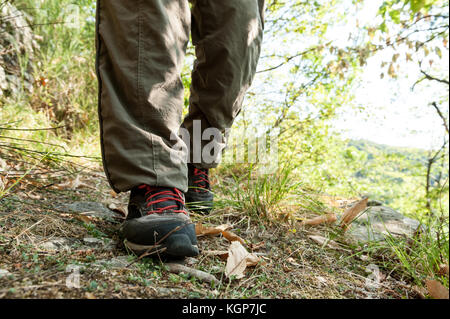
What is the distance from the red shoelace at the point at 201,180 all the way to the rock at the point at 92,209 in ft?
1.21

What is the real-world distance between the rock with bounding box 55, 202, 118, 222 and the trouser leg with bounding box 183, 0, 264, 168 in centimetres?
43

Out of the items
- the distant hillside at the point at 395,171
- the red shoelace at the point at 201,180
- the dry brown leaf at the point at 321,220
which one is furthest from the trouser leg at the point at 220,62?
the distant hillside at the point at 395,171

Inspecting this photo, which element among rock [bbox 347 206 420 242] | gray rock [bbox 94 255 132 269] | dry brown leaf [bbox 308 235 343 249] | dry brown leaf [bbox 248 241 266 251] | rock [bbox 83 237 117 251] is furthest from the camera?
rock [bbox 347 206 420 242]

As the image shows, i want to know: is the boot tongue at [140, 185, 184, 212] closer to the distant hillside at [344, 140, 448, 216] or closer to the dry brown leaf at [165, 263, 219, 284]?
the dry brown leaf at [165, 263, 219, 284]

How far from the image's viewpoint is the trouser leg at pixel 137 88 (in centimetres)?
94

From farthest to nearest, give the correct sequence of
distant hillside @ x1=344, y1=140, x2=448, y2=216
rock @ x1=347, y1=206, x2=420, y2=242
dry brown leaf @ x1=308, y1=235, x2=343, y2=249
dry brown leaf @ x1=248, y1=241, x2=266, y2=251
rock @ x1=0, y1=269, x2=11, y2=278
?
distant hillside @ x1=344, y1=140, x2=448, y2=216, rock @ x1=347, y1=206, x2=420, y2=242, dry brown leaf @ x1=308, y1=235, x2=343, y2=249, dry brown leaf @ x1=248, y1=241, x2=266, y2=251, rock @ x1=0, y1=269, x2=11, y2=278

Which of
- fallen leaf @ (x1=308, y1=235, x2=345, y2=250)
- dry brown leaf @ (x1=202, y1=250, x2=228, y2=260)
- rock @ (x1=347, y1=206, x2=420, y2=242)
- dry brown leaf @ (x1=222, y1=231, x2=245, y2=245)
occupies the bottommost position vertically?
rock @ (x1=347, y1=206, x2=420, y2=242)

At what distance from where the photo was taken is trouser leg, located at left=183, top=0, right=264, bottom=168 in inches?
47.9

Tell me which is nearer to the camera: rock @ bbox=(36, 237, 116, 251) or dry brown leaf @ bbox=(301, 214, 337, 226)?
rock @ bbox=(36, 237, 116, 251)

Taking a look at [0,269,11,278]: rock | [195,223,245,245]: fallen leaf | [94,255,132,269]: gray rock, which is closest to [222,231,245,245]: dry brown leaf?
[195,223,245,245]: fallen leaf

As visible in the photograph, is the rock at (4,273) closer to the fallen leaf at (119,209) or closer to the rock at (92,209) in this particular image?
the rock at (92,209)

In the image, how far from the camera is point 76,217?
1.11 meters

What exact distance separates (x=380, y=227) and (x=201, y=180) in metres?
0.91

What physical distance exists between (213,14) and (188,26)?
0.21m
